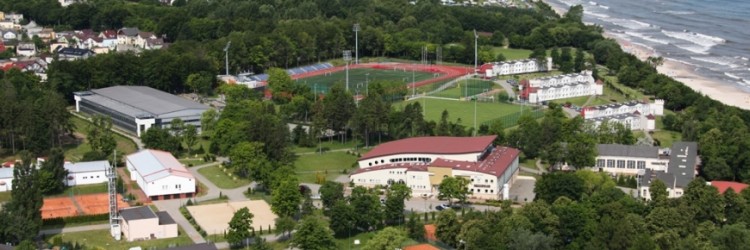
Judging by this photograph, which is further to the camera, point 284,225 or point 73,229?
point 73,229

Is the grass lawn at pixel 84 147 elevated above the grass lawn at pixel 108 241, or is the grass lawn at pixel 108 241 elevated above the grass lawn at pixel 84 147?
the grass lawn at pixel 84 147

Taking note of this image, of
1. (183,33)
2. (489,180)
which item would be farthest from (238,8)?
(489,180)

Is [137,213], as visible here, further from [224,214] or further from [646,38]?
[646,38]

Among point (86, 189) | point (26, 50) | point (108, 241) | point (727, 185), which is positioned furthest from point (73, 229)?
point (26, 50)

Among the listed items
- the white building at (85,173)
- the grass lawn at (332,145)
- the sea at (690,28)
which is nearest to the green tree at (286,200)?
the white building at (85,173)

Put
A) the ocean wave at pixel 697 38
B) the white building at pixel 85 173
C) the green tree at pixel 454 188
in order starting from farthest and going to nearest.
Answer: the ocean wave at pixel 697 38
the white building at pixel 85 173
the green tree at pixel 454 188

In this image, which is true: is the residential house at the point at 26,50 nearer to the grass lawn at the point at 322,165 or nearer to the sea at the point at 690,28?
the grass lawn at the point at 322,165
